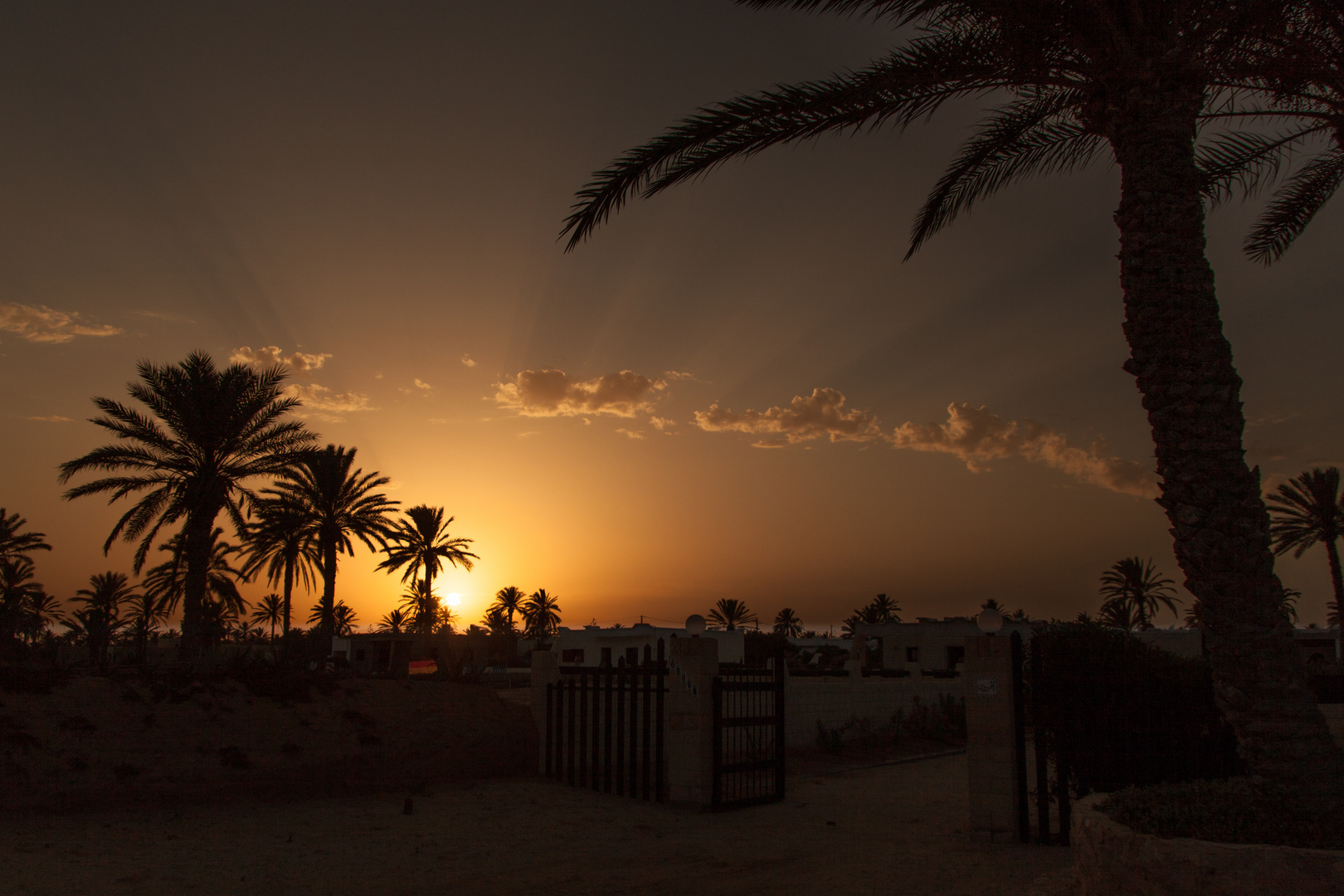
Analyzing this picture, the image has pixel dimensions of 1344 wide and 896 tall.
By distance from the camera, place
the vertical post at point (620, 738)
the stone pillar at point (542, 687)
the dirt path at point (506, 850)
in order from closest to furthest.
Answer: the dirt path at point (506, 850)
the vertical post at point (620, 738)
the stone pillar at point (542, 687)

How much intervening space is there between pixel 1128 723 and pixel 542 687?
8.33 metres

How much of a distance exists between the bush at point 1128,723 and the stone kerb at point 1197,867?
3221mm

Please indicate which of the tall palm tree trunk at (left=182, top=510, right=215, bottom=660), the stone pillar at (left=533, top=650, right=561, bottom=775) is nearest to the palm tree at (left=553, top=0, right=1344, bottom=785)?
the stone pillar at (left=533, top=650, right=561, bottom=775)

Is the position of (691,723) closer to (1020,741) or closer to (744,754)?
(744,754)

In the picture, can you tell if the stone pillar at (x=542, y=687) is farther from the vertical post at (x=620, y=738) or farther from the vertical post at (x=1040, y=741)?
the vertical post at (x=1040, y=741)

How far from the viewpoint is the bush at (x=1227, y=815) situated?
515 cm

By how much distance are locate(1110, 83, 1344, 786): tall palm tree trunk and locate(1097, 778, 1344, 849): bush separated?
20 cm

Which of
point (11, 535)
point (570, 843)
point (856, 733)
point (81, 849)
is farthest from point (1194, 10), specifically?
point (11, 535)

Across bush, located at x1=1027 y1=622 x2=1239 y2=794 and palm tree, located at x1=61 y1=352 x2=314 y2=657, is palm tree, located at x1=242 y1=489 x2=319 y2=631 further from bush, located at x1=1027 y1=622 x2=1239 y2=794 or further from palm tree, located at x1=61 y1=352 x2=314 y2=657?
bush, located at x1=1027 y1=622 x2=1239 y2=794

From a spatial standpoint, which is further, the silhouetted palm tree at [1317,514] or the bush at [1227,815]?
the silhouetted palm tree at [1317,514]

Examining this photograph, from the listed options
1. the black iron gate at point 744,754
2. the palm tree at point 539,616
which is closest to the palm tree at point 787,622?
the palm tree at point 539,616

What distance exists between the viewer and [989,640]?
916cm

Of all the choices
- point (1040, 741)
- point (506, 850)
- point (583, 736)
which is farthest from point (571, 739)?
point (1040, 741)

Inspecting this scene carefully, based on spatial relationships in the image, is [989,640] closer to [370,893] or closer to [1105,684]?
[1105,684]
